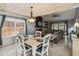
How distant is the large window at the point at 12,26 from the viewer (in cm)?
198

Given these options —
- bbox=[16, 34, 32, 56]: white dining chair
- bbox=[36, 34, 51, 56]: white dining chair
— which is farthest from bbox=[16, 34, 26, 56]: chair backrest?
bbox=[36, 34, 51, 56]: white dining chair

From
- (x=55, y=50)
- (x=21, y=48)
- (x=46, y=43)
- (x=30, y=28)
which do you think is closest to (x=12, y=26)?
(x=30, y=28)

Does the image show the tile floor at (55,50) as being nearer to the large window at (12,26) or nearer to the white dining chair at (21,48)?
→ the white dining chair at (21,48)

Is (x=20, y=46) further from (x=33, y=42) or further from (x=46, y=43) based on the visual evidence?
(x=46, y=43)

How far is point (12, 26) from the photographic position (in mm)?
2020

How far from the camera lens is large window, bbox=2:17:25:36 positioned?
77.8 inches

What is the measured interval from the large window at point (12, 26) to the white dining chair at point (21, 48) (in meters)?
0.13

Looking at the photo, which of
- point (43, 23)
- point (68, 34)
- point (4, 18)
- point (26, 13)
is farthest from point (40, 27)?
point (4, 18)

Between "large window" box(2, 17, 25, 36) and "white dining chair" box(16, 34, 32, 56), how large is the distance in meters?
0.13

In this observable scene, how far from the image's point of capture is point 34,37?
2096 millimetres

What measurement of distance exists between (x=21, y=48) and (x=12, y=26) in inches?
17.5

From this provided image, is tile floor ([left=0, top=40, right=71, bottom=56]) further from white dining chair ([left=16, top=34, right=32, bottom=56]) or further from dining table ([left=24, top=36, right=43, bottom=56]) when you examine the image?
dining table ([left=24, top=36, right=43, bottom=56])

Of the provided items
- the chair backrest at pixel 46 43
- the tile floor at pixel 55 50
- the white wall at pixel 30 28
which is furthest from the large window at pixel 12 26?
the chair backrest at pixel 46 43

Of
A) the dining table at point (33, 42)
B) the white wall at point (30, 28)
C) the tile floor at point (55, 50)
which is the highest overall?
the white wall at point (30, 28)
